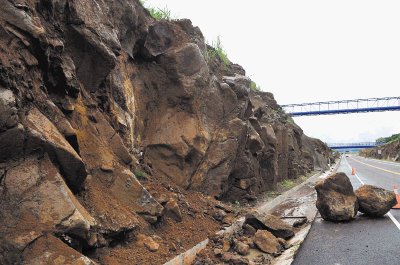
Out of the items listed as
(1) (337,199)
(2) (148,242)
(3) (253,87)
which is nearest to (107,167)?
(2) (148,242)

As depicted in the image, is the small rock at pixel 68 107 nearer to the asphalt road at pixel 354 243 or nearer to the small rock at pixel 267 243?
the small rock at pixel 267 243

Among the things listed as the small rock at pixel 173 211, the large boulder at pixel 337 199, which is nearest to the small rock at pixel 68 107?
the small rock at pixel 173 211

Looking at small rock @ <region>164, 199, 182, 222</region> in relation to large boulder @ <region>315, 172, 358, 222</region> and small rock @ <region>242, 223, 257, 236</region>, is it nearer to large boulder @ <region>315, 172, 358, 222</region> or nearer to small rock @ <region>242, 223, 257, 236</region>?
small rock @ <region>242, 223, 257, 236</region>

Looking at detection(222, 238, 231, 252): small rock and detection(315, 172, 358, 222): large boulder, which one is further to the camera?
detection(315, 172, 358, 222): large boulder

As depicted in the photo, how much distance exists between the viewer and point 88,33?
7.20 m

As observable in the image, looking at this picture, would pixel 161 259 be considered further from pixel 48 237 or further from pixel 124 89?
pixel 124 89

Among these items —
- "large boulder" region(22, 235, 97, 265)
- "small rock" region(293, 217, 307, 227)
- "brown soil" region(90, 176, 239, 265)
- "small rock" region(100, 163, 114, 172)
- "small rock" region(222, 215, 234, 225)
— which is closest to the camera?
"large boulder" region(22, 235, 97, 265)

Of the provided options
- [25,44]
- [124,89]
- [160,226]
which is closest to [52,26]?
[25,44]

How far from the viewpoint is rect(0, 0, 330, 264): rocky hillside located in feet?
15.5

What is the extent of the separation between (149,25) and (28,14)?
237 inches

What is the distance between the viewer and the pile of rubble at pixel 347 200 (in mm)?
10500

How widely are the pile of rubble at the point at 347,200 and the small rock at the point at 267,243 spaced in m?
3.20

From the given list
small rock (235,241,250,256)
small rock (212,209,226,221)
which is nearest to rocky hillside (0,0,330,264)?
small rock (212,209,226,221)

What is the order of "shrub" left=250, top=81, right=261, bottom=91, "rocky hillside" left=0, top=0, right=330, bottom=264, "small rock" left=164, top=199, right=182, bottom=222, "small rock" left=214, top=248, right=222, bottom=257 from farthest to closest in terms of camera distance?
"shrub" left=250, top=81, right=261, bottom=91, "small rock" left=164, top=199, right=182, bottom=222, "small rock" left=214, top=248, right=222, bottom=257, "rocky hillside" left=0, top=0, right=330, bottom=264
